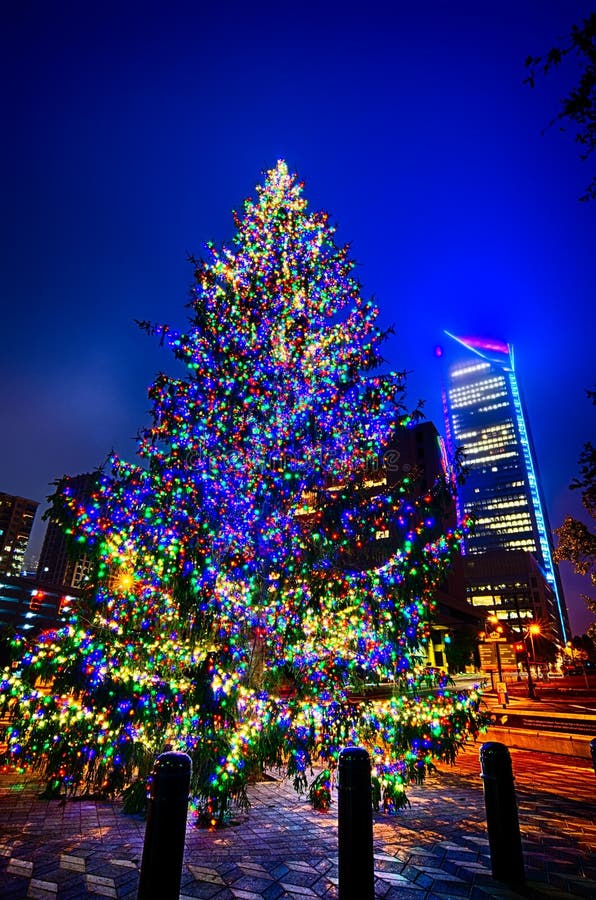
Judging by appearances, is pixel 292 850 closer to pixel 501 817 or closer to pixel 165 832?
pixel 501 817

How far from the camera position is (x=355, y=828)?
133 inches

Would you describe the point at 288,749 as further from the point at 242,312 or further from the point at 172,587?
the point at 242,312

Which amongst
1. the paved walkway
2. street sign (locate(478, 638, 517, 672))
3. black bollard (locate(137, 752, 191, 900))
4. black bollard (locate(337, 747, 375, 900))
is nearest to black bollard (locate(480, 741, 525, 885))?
the paved walkway

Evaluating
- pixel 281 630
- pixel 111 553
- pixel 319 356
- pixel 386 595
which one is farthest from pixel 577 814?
pixel 319 356

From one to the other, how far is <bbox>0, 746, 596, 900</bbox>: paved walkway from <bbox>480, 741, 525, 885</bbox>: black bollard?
0.51ft

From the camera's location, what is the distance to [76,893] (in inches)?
141

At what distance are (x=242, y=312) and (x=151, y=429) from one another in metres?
2.76

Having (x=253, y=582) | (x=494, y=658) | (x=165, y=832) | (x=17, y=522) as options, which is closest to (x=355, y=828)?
(x=165, y=832)

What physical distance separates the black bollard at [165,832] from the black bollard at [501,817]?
2.55m

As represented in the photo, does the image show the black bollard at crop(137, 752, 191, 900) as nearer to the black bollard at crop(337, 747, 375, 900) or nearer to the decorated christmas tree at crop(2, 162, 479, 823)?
the black bollard at crop(337, 747, 375, 900)

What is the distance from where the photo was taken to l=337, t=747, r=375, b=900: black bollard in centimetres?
327

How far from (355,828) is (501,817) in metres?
1.54

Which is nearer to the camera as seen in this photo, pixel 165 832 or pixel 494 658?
pixel 165 832

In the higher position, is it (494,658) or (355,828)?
(494,658)
